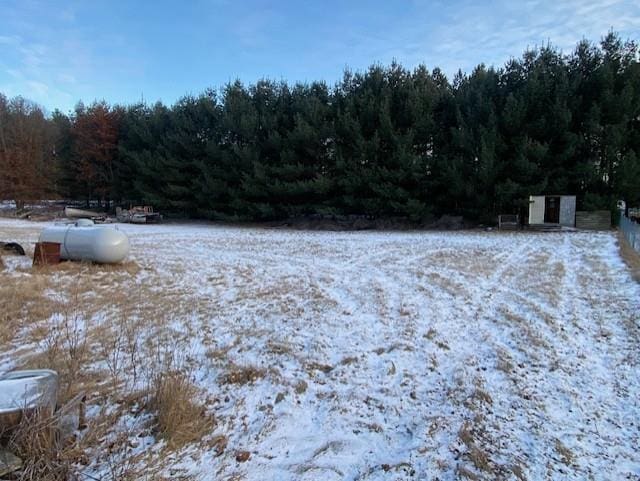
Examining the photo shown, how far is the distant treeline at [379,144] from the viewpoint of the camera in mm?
16312

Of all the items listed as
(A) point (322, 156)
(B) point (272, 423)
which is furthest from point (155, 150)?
(B) point (272, 423)

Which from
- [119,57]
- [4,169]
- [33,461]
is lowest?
[33,461]

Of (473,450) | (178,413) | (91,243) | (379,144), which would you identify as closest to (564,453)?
(473,450)

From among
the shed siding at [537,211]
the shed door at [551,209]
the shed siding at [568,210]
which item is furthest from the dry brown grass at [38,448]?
the shed door at [551,209]

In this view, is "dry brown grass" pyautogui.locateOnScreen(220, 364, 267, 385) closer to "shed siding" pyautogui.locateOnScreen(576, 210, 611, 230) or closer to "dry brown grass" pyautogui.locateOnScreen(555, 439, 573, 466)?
"dry brown grass" pyautogui.locateOnScreen(555, 439, 573, 466)

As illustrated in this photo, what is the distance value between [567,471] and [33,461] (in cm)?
324

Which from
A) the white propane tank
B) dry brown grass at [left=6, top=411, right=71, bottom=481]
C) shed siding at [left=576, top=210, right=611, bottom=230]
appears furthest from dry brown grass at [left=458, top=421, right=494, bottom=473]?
shed siding at [left=576, top=210, right=611, bottom=230]


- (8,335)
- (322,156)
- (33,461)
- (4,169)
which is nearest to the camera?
(33,461)

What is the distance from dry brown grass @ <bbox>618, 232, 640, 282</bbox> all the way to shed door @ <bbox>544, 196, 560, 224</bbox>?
17.7ft

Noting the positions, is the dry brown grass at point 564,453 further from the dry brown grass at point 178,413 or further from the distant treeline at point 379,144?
the distant treeline at point 379,144

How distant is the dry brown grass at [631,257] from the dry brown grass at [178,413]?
26.4ft

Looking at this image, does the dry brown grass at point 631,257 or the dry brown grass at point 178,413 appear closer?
the dry brown grass at point 178,413

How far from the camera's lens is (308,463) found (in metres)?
2.47

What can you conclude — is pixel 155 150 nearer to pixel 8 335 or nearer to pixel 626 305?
pixel 8 335
